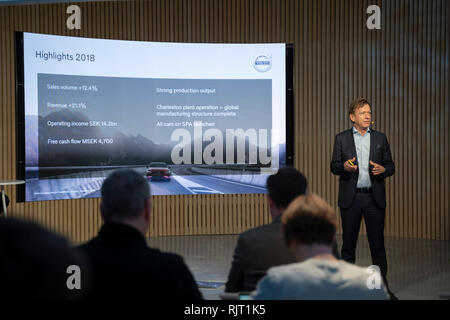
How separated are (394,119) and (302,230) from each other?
6.96 m

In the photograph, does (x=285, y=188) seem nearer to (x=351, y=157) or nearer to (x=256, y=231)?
(x=256, y=231)

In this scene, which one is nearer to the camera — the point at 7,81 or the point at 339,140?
the point at 339,140

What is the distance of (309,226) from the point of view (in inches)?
70.4

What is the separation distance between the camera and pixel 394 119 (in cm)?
834

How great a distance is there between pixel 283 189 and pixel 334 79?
20.1 feet

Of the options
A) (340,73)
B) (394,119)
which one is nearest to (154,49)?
(340,73)

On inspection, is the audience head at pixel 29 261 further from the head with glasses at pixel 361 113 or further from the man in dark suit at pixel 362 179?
the head with glasses at pixel 361 113

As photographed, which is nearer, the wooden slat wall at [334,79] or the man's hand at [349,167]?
the man's hand at [349,167]

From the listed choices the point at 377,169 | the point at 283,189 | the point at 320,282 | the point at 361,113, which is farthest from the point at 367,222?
the point at 320,282

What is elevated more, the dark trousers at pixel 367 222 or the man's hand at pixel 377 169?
the man's hand at pixel 377 169

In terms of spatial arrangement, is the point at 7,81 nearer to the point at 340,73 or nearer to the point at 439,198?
the point at 340,73

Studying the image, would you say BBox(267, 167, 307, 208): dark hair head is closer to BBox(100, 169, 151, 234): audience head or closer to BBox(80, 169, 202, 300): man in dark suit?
BBox(100, 169, 151, 234): audience head

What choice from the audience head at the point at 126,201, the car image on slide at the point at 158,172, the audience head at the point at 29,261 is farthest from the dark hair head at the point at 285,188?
the car image on slide at the point at 158,172

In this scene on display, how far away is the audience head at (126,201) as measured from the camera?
6.71ft
